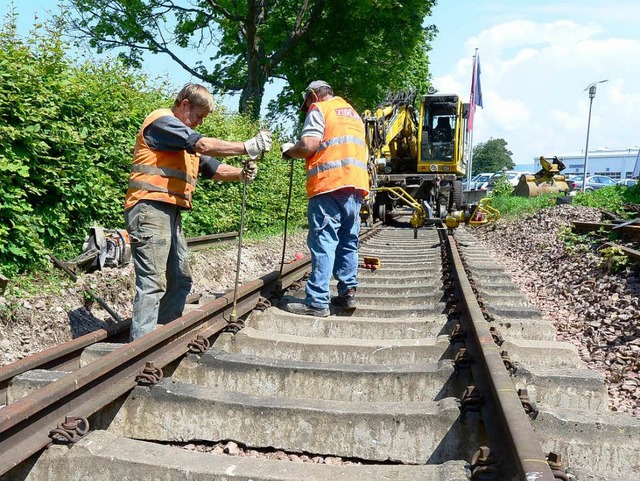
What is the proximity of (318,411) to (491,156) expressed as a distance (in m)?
93.3

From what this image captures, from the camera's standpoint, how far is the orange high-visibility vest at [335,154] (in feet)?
14.9

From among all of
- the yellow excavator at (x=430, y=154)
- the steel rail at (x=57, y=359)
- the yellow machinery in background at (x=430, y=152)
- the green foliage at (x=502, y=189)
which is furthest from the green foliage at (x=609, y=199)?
the steel rail at (x=57, y=359)

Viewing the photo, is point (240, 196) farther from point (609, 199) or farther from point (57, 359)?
point (609, 199)

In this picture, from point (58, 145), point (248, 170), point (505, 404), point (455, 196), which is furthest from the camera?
point (455, 196)

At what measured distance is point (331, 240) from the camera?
462cm

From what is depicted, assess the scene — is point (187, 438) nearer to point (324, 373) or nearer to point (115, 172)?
point (324, 373)

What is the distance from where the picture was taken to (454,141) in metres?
15.9

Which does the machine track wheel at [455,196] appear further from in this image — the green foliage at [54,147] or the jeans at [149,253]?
the jeans at [149,253]

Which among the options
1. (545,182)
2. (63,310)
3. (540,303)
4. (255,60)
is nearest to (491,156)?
(545,182)

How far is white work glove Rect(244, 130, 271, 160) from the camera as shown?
390 cm

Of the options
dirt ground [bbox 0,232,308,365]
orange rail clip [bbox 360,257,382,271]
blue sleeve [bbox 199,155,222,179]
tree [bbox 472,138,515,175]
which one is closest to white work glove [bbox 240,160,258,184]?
blue sleeve [bbox 199,155,222,179]

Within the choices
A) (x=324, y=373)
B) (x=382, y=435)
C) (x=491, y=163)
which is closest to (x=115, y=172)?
(x=324, y=373)

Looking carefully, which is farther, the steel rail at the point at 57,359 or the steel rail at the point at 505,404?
the steel rail at the point at 57,359

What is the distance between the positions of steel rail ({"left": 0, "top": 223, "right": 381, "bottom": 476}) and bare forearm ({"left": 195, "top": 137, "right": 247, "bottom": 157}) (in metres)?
1.03
